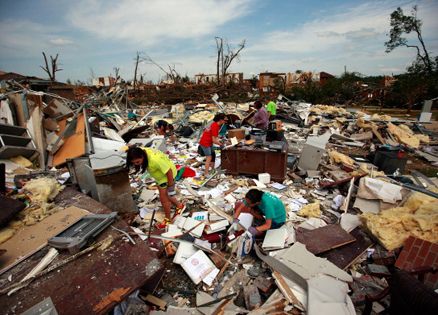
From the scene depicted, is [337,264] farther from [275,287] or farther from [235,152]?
[235,152]

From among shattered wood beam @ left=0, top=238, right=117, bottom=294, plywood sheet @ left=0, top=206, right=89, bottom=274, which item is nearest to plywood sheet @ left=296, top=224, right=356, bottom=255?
shattered wood beam @ left=0, top=238, right=117, bottom=294

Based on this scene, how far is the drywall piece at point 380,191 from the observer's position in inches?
158

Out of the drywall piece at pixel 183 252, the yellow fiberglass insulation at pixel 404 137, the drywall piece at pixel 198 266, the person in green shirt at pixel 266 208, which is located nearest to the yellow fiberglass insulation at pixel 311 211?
the person in green shirt at pixel 266 208

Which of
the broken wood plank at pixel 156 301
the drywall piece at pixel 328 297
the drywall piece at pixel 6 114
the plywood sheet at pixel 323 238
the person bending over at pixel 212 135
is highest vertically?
the drywall piece at pixel 6 114

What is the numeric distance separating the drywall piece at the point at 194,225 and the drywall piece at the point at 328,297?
1718 millimetres

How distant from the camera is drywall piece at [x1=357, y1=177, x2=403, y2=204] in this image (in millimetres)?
4020

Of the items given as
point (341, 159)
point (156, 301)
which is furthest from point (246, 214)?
point (341, 159)

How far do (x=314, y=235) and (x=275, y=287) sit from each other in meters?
1.12

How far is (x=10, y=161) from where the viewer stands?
17.9ft

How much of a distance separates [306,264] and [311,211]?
158cm

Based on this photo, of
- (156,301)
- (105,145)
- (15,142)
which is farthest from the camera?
(105,145)

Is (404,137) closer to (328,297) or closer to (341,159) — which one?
(341,159)

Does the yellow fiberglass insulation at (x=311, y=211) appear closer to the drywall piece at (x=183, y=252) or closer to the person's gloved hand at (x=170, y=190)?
the drywall piece at (x=183, y=252)

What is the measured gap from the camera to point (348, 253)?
323 centimetres
